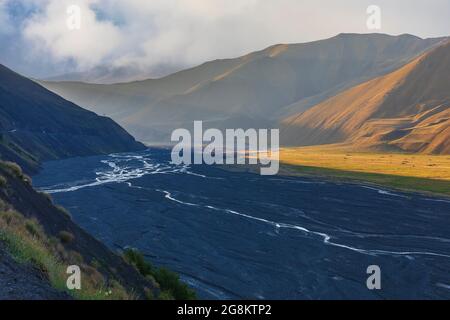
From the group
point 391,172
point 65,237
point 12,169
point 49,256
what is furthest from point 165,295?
point 391,172

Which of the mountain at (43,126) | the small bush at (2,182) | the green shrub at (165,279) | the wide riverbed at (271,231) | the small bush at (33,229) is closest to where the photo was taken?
the small bush at (33,229)

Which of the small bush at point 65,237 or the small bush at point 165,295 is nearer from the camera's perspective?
the small bush at point 65,237

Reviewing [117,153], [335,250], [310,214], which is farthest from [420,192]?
[117,153]

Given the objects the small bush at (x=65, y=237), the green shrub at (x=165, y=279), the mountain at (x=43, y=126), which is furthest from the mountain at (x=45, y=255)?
the mountain at (x=43, y=126)

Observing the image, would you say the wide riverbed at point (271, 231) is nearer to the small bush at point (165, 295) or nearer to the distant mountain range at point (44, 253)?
the small bush at point (165, 295)

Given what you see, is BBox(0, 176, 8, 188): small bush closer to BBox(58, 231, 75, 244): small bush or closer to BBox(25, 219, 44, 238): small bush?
BBox(58, 231, 75, 244): small bush

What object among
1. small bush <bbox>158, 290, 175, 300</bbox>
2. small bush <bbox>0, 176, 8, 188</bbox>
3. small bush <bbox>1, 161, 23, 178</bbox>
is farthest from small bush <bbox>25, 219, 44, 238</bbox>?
small bush <bbox>1, 161, 23, 178</bbox>
